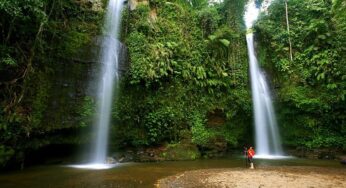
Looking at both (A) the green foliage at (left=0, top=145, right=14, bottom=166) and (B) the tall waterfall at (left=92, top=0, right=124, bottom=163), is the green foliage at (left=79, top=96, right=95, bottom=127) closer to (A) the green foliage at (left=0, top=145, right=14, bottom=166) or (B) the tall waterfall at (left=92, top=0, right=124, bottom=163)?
(B) the tall waterfall at (left=92, top=0, right=124, bottom=163)

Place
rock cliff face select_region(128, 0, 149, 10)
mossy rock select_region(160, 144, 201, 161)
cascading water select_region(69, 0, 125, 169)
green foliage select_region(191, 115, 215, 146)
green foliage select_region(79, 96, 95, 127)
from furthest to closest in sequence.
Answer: rock cliff face select_region(128, 0, 149, 10) → green foliage select_region(191, 115, 215, 146) → mossy rock select_region(160, 144, 201, 161) → cascading water select_region(69, 0, 125, 169) → green foliage select_region(79, 96, 95, 127)

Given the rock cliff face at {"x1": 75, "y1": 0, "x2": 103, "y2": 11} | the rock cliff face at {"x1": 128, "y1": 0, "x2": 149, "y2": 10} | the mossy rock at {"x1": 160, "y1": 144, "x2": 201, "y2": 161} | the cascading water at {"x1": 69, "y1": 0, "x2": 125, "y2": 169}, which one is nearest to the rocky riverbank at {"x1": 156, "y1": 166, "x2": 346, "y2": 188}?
the mossy rock at {"x1": 160, "y1": 144, "x2": 201, "y2": 161}

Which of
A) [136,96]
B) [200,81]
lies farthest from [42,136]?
[200,81]

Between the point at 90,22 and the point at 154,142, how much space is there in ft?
23.1

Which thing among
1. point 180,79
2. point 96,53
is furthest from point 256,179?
point 96,53

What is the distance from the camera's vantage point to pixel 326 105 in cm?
1734

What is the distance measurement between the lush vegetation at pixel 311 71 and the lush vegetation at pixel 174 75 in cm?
6

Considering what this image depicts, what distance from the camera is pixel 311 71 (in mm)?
18516

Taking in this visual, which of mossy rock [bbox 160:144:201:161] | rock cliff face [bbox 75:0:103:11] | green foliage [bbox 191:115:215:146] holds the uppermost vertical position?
rock cliff face [bbox 75:0:103:11]

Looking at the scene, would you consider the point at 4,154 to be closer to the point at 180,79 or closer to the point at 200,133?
the point at 180,79

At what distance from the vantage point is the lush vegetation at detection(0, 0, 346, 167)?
39.2ft

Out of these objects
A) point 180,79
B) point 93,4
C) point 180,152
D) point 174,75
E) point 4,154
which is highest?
point 93,4

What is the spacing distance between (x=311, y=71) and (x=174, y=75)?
8431 millimetres

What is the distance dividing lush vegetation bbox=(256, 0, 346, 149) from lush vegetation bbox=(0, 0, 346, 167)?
0.06 metres
